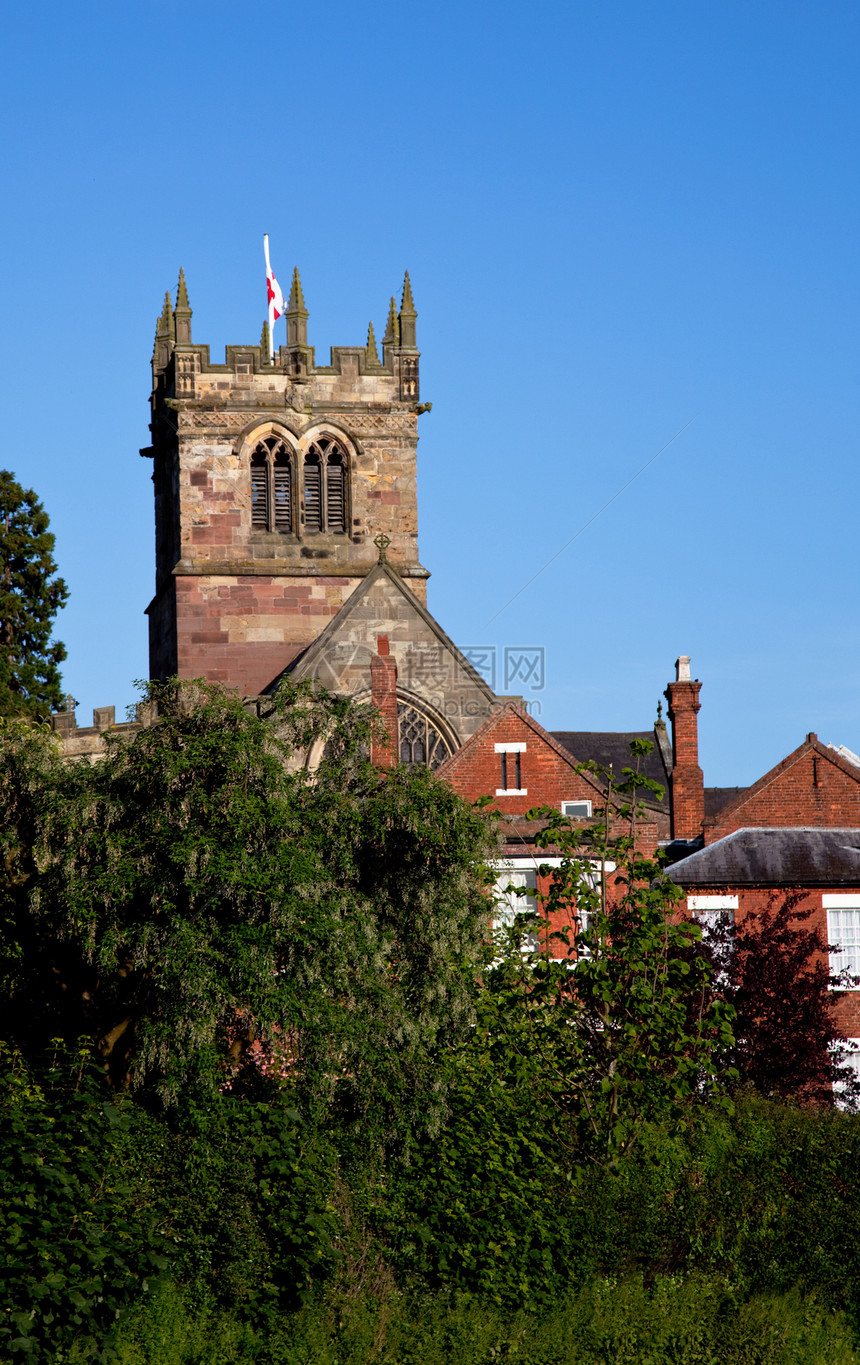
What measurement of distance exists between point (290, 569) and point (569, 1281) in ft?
94.6

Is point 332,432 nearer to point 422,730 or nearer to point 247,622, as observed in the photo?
point 247,622

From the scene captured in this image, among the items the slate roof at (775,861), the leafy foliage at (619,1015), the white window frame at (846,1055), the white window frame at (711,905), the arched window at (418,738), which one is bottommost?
the white window frame at (846,1055)

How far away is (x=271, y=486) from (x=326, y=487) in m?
1.43

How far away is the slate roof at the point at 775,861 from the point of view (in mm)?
33406

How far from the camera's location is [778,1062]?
2858 cm

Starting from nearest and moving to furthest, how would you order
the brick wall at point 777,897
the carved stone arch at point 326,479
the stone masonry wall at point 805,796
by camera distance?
the brick wall at point 777,897 < the stone masonry wall at point 805,796 < the carved stone arch at point 326,479

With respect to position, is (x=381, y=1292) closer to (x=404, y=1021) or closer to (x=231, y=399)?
(x=404, y=1021)

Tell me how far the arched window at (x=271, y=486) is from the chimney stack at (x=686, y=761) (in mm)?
12929

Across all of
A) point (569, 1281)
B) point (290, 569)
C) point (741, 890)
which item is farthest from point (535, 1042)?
point (290, 569)

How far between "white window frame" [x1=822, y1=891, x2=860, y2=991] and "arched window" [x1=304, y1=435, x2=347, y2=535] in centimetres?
1858

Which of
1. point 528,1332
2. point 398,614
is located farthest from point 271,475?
point 528,1332

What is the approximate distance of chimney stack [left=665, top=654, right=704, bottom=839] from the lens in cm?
3850

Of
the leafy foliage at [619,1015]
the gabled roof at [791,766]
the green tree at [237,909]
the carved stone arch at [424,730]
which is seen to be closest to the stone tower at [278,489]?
the carved stone arch at [424,730]

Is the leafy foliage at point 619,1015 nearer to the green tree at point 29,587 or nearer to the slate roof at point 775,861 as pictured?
the slate roof at point 775,861
